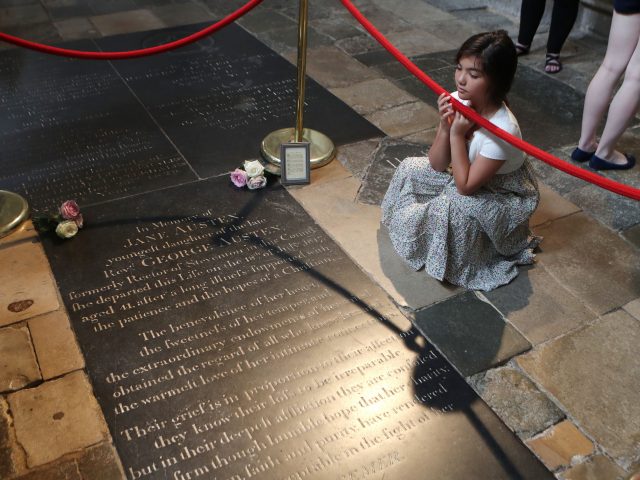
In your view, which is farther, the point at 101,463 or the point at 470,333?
the point at 470,333

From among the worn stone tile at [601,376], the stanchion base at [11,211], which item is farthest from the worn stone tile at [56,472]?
the worn stone tile at [601,376]

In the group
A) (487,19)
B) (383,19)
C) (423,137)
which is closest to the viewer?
(423,137)

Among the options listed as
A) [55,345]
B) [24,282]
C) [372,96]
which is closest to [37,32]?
[372,96]

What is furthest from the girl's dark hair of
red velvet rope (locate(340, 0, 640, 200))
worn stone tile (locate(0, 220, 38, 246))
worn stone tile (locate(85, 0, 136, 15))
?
worn stone tile (locate(85, 0, 136, 15))

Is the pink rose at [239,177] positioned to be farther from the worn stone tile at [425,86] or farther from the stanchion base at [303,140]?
the worn stone tile at [425,86]

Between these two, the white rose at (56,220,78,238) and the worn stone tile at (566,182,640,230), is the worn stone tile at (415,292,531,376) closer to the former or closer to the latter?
the worn stone tile at (566,182,640,230)

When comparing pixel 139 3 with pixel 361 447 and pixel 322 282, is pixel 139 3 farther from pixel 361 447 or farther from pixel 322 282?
pixel 361 447

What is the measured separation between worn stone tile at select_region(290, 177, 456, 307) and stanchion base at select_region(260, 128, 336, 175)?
0.24m

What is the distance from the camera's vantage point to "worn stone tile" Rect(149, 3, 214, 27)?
6096 millimetres

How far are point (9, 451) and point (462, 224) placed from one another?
2.11 m

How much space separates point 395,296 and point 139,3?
5118mm

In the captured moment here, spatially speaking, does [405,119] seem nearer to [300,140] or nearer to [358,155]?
[358,155]

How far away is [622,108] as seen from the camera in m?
3.70

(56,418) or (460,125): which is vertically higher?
(460,125)
